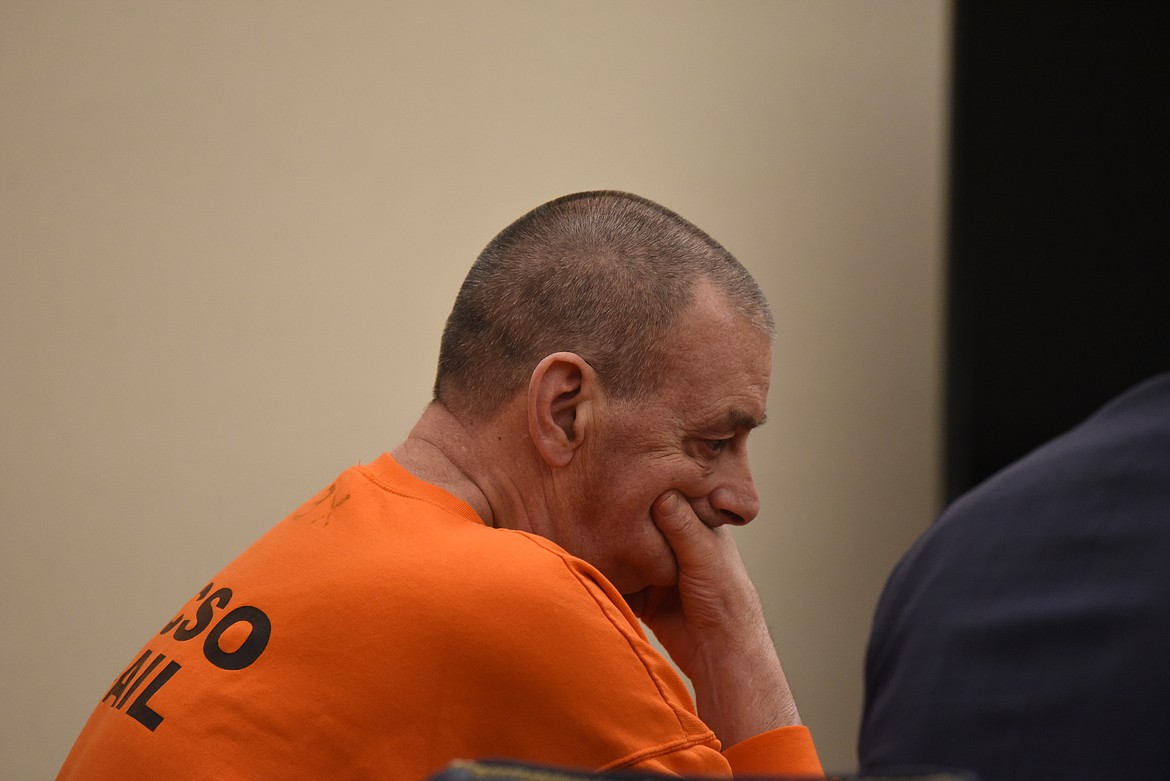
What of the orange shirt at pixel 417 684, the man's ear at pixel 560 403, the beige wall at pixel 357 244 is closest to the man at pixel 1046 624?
the orange shirt at pixel 417 684

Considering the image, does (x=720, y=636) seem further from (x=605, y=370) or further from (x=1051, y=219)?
(x=1051, y=219)

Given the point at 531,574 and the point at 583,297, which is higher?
the point at 583,297

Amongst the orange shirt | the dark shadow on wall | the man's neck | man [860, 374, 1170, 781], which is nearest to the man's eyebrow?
the man's neck

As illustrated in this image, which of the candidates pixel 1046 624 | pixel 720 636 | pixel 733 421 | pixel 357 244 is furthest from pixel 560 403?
pixel 357 244

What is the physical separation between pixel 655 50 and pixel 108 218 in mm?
1234

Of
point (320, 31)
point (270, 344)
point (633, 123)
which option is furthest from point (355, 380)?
point (633, 123)

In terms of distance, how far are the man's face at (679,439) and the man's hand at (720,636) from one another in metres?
0.03

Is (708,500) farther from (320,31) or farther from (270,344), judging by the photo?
(320,31)

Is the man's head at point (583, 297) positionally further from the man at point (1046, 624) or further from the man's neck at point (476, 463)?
the man at point (1046, 624)

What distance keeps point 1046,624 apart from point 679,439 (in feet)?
2.80

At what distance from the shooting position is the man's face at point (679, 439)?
4.50ft

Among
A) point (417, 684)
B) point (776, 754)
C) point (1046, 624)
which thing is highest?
point (1046, 624)

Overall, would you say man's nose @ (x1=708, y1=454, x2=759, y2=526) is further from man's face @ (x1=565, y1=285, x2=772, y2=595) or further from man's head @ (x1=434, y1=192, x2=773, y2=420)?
man's head @ (x1=434, y1=192, x2=773, y2=420)

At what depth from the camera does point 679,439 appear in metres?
1.40
